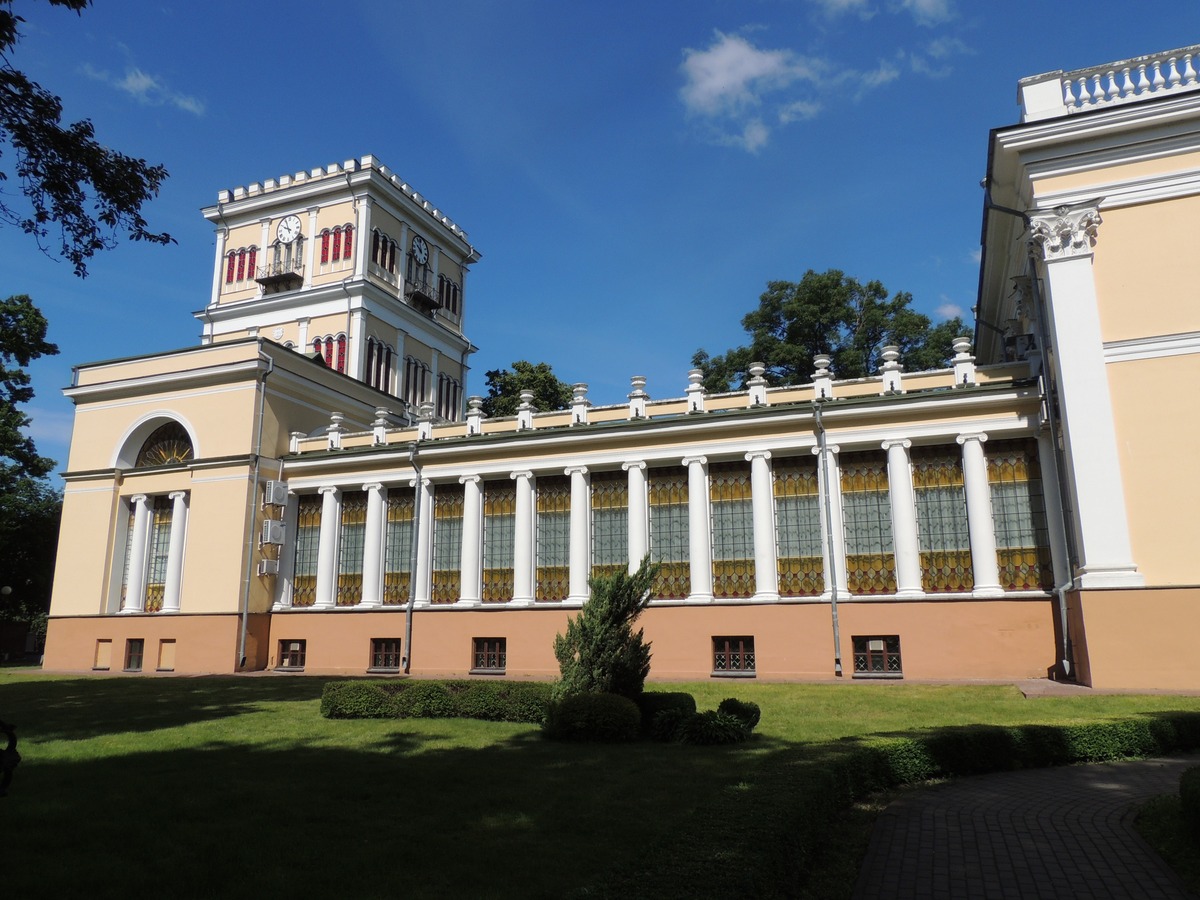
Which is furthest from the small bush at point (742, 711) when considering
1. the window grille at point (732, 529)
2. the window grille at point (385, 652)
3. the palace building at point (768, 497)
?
the window grille at point (385, 652)

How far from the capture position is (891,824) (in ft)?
27.9

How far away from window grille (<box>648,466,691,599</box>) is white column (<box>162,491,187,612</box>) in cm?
1716

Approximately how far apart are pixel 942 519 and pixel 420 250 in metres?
37.5

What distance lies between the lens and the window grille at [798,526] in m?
23.7

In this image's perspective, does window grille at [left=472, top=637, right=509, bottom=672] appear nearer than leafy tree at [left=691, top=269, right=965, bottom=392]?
Yes

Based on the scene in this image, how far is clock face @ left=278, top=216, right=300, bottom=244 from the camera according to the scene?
155 ft

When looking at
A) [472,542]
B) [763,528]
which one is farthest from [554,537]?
[763,528]

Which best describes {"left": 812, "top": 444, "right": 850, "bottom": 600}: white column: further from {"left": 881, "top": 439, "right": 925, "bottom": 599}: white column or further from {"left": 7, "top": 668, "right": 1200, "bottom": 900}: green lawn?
{"left": 7, "top": 668, "right": 1200, "bottom": 900}: green lawn

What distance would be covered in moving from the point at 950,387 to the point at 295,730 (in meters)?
18.2

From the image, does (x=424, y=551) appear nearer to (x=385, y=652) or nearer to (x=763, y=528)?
(x=385, y=652)

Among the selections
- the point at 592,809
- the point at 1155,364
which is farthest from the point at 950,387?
the point at 592,809

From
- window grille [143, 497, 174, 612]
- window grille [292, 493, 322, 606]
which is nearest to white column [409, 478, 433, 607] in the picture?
window grille [292, 493, 322, 606]

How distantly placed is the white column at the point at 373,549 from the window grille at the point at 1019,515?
19221mm

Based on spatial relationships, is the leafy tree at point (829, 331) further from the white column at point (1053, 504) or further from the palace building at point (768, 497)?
the white column at point (1053, 504)
